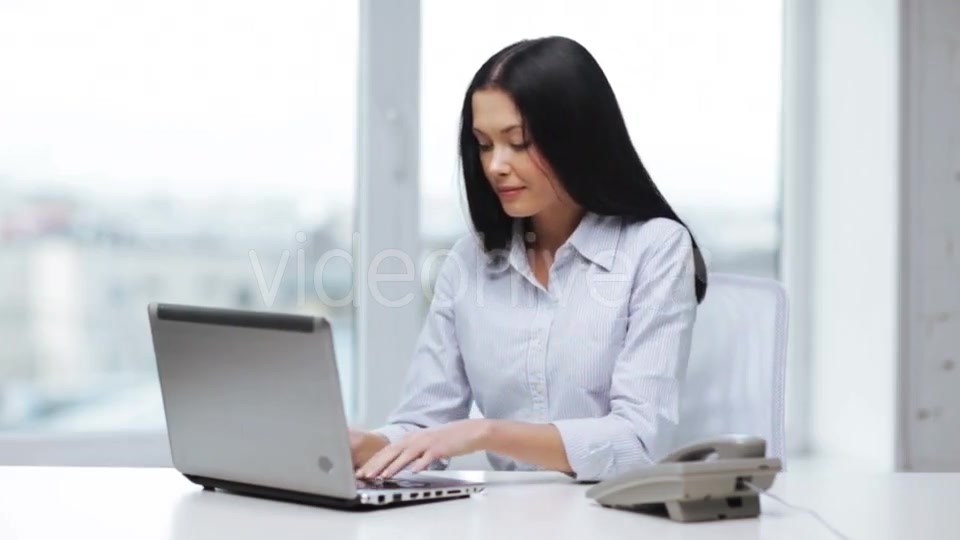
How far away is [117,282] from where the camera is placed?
2.67m

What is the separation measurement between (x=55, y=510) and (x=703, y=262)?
1.04 metres

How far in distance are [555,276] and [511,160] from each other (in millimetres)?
193

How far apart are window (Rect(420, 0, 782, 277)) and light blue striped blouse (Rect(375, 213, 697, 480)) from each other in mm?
1012

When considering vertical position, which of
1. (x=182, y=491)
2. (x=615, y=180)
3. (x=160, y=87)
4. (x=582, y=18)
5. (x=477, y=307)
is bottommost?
(x=182, y=491)

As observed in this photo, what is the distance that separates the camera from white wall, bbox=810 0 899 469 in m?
3.00

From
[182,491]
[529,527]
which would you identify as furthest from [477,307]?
[529,527]

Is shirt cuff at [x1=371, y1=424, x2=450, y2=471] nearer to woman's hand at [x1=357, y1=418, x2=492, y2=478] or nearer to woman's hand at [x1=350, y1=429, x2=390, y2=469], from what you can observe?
woman's hand at [x1=350, y1=429, x2=390, y2=469]

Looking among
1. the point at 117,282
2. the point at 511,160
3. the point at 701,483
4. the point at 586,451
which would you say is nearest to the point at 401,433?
the point at 586,451

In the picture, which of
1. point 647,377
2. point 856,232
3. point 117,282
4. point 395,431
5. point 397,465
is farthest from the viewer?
point 856,232

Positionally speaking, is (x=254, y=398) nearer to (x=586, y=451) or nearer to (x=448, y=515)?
(x=448, y=515)

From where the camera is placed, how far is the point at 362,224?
289cm

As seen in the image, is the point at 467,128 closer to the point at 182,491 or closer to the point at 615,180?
the point at 615,180

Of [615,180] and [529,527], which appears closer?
[529,527]

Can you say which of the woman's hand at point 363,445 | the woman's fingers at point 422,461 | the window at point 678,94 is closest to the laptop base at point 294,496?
the woman's fingers at point 422,461
